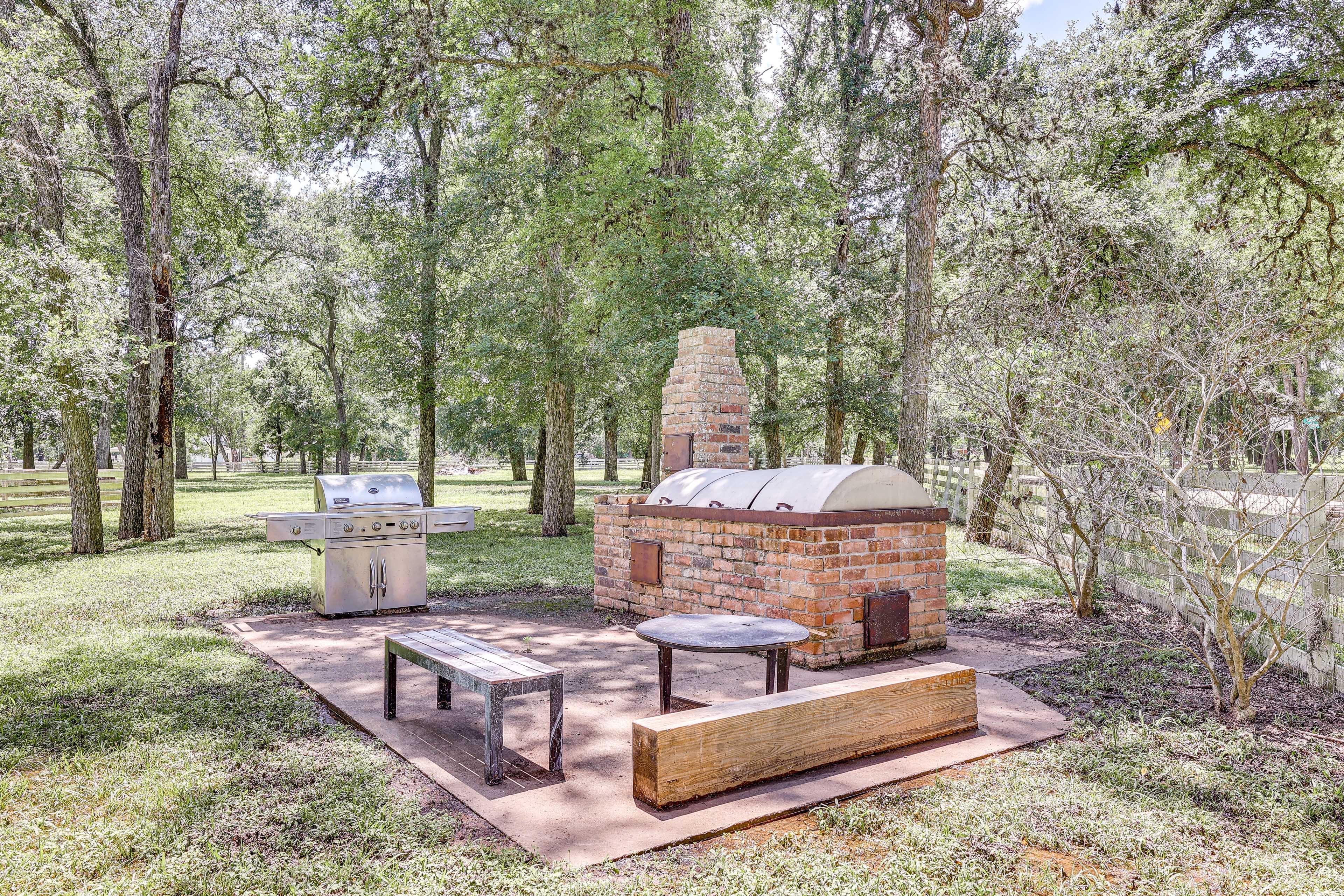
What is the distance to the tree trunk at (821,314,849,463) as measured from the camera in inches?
634

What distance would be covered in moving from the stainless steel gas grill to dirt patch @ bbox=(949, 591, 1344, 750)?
15.3 ft

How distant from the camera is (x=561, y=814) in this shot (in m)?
2.93

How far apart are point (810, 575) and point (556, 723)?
2.18 metres

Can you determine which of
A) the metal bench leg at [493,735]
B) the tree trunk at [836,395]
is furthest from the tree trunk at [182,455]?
the metal bench leg at [493,735]

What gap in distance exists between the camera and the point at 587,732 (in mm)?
3844

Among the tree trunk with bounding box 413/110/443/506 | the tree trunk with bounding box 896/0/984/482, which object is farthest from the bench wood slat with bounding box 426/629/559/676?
the tree trunk with bounding box 413/110/443/506

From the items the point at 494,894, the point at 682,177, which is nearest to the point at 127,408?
the point at 682,177

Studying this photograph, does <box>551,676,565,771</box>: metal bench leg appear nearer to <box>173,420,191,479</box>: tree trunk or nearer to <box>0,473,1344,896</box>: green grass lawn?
<box>0,473,1344,896</box>: green grass lawn

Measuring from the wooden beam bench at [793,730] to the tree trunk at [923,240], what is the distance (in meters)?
8.38

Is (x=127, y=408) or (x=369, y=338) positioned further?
Answer: (x=369, y=338)

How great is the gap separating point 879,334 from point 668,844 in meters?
15.2

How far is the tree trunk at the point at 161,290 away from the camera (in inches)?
465

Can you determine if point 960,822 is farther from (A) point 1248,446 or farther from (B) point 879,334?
(B) point 879,334

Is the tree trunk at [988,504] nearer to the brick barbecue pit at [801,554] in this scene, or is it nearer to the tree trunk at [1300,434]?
the tree trunk at [1300,434]
